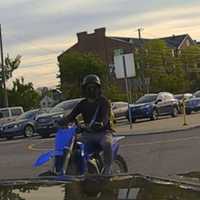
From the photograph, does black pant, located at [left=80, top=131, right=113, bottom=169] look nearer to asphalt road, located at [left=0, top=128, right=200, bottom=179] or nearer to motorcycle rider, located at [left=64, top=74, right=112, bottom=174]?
motorcycle rider, located at [left=64, top=74, right=112, bottom=174]

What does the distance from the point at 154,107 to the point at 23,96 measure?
27054 mm

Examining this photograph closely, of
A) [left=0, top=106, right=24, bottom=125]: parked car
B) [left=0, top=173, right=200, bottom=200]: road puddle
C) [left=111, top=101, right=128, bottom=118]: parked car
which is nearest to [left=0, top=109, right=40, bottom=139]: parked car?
[left=0, top=106, right=24, bottom=125]: parked car

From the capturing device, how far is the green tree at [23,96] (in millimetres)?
60469

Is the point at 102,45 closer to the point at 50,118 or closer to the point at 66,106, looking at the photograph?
the point at 66,106

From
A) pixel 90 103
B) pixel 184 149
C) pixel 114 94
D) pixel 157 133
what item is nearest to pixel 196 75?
pixel 114 94

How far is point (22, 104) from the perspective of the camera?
60.4m

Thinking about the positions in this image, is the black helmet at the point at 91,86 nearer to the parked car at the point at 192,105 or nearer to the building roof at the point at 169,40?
the parked car at the point at 192,105

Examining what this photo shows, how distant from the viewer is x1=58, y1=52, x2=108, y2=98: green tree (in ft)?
241

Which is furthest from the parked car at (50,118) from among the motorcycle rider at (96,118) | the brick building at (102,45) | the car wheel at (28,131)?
the brick building at (102,45)

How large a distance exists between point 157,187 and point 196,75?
311 feet

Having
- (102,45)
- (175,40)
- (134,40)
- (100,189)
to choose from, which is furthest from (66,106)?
(175,40)

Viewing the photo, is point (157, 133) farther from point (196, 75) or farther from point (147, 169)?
point (196, 75)

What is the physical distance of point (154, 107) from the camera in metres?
36.4

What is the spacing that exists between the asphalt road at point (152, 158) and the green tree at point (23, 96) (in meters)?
39.9
